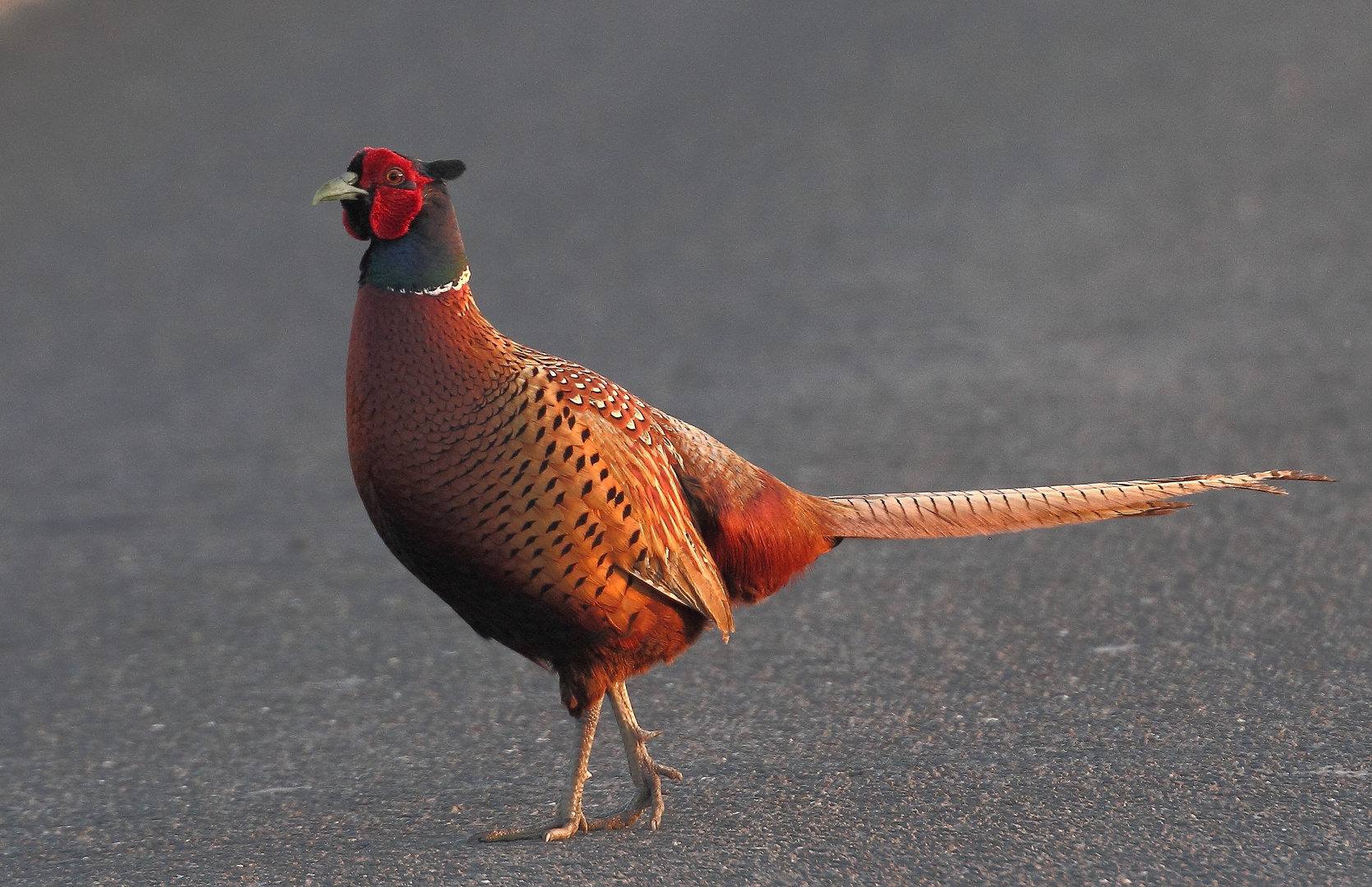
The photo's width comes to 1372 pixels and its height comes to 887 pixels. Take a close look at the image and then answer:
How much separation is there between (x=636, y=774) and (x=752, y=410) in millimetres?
3542

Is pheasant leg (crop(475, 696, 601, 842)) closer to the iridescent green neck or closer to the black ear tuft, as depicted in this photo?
the iridescent green neck

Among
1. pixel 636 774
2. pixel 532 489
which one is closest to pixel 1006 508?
pixel 636 774

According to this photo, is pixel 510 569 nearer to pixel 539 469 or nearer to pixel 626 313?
pixel 539 469

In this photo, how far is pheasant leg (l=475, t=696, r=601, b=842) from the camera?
3.51 m

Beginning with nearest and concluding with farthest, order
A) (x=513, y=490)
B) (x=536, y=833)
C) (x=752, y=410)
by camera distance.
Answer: (x=513, y=490) < (x=536, y=833) < (x=752, y=410)

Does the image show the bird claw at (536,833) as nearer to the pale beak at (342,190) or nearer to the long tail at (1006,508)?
the long tail at (1006,508)

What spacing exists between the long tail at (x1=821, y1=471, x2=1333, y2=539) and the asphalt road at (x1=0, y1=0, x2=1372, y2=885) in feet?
1.91

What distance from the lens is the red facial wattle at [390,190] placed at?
3.40m

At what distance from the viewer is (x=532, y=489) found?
10.8ft

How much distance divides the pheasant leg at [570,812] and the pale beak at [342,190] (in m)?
1.24

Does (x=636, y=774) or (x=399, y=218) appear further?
(x=636, y=774)

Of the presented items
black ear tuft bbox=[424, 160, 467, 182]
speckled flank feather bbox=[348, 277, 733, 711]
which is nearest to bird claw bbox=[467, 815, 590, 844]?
speckled flank feather bbox=[348, 277, 733, 711]

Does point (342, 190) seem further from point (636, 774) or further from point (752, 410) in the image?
point (752, 410)

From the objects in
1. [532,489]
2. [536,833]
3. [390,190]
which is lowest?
[536,833]
